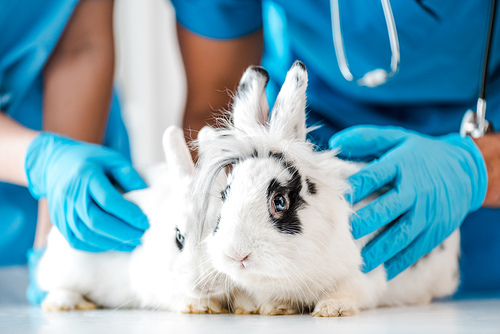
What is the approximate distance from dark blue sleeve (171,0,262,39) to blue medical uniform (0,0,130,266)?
1.14 ft

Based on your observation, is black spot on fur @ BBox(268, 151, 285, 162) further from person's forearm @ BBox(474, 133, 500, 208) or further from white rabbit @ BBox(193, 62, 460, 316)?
person's forearm @ BBox(474, 133, 500, 208)

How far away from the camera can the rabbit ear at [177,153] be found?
1.10 metres

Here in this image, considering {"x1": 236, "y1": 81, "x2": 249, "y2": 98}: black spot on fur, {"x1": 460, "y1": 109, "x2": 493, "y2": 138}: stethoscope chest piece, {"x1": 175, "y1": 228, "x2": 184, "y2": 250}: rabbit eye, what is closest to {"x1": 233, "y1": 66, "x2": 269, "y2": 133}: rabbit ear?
{"x1": 236, "y1": 81, "x2": 249, "y2": 98}: black spot on fur

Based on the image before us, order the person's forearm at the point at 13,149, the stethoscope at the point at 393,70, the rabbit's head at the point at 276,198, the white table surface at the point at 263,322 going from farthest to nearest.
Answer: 1. the person's forearm at the point at 13,149
2. the stethoscope at the point at 393,70
3. the rabbit's head at the point at 276,198
4. the white table surface at the point at 263,322

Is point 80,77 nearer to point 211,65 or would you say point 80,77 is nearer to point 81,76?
point 81,76

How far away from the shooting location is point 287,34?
1517 millimetres

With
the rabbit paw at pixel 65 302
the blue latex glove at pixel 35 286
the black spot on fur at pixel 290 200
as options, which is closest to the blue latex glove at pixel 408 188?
the black spot on fur at pixel 290 200

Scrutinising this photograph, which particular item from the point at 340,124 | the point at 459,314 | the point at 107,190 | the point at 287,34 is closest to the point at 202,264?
the point at 107,190

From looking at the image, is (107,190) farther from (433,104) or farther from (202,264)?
(433,104)

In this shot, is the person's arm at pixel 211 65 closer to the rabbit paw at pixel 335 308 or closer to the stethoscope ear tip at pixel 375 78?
the stethoscope ear tip at pixel 375 78

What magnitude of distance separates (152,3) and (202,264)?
9.39ft

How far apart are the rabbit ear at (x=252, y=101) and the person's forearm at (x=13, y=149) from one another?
69 centimetres

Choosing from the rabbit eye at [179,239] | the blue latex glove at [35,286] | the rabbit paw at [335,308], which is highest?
the rabbit eye at [179,239]

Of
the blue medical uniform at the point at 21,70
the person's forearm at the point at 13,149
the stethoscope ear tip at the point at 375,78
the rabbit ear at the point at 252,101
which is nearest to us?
the rabbit ear at the point at 252,101
